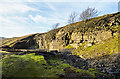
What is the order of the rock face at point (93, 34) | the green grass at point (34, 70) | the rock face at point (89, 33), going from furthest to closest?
1. the rock face at point (89, 33)
2. the rock face at point (93, 34)
3. the green grass at point (34, 70)

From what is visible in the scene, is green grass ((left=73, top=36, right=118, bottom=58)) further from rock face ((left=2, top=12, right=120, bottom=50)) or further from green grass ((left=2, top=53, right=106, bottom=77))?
green grass ((left=2, top=53, right=106, bottom=77))

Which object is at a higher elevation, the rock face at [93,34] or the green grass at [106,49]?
the rock face at [93,34]

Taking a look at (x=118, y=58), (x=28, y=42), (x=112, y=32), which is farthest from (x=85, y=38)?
(x=28, y=42)

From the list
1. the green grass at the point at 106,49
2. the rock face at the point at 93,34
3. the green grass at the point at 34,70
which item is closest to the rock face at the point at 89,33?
the rock face at the point at 93,34

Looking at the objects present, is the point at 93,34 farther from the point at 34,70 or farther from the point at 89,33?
the point at 34,70

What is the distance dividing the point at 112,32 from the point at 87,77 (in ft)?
81.5

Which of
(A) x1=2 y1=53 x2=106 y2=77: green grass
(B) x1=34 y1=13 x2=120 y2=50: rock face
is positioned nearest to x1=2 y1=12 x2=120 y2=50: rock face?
(B) x1=34 y1=13 x2=120 y2=50: rock face

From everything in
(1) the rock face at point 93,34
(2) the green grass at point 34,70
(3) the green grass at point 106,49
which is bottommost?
(2) the green grass at point 34,70

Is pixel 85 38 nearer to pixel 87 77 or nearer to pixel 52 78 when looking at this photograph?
pixel 87 77

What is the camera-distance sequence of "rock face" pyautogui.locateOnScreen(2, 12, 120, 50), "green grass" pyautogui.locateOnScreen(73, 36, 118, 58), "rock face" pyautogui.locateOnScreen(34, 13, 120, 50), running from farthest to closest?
1. "rock face" pyautogui.locateOnScreen(2, 12, 120, 50)
2. "rock face" pyautogui.locateOnScreen(34, 13, 120, 50)
3. "green grass" pyautogui.locateOnScreen(73, 36, 118, 58)

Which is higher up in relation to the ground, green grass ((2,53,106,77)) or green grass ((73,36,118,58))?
green grass ((73,36,118,58))

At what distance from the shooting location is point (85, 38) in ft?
121

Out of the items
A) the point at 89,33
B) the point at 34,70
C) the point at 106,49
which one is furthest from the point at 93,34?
the point at 34,70

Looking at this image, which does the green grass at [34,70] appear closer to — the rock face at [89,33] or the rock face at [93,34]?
the rock face at [89,33]
